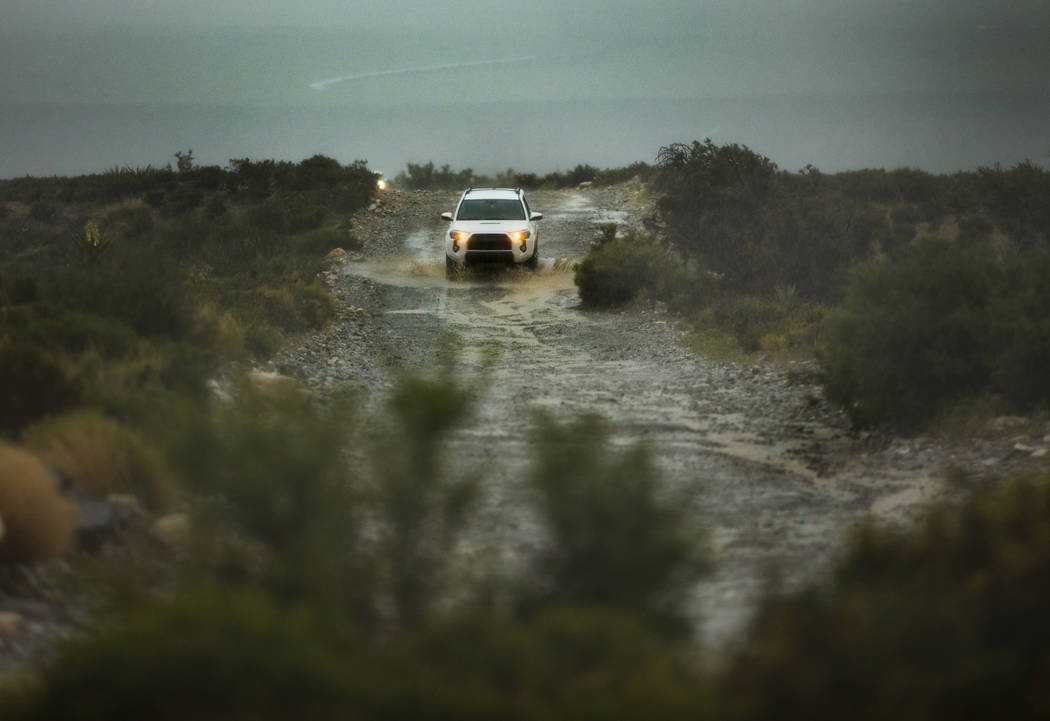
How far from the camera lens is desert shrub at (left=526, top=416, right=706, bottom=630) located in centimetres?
415

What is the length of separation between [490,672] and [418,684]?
9.2 inches

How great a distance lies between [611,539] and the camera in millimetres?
4238

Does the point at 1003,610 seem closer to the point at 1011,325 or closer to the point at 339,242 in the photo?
the point at 1011,325

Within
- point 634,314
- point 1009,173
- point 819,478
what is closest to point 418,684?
point 819,478

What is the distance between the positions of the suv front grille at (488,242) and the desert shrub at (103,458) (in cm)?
1606

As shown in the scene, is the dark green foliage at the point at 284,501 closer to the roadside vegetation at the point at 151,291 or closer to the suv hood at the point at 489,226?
the roadside vegetation at the point at 151,291

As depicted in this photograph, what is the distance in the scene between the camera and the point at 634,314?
19.9 meters

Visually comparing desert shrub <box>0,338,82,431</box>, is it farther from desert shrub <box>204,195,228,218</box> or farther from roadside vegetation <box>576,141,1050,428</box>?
desert shrub <box>204,195,228,218</box>

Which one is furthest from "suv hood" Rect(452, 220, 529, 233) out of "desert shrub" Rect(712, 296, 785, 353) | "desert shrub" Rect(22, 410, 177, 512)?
"desert shrub" Rect(22, 410, 177, 512)

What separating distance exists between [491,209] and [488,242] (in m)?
1.34

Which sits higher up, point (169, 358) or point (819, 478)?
point (169, 358)

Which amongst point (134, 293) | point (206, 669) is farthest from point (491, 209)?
point (206, 669)

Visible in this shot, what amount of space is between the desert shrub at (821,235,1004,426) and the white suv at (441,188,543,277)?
1200 cm

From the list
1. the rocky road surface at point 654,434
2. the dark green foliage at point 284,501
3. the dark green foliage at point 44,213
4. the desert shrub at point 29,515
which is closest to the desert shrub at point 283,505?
the dark green foliage at point 284,501
